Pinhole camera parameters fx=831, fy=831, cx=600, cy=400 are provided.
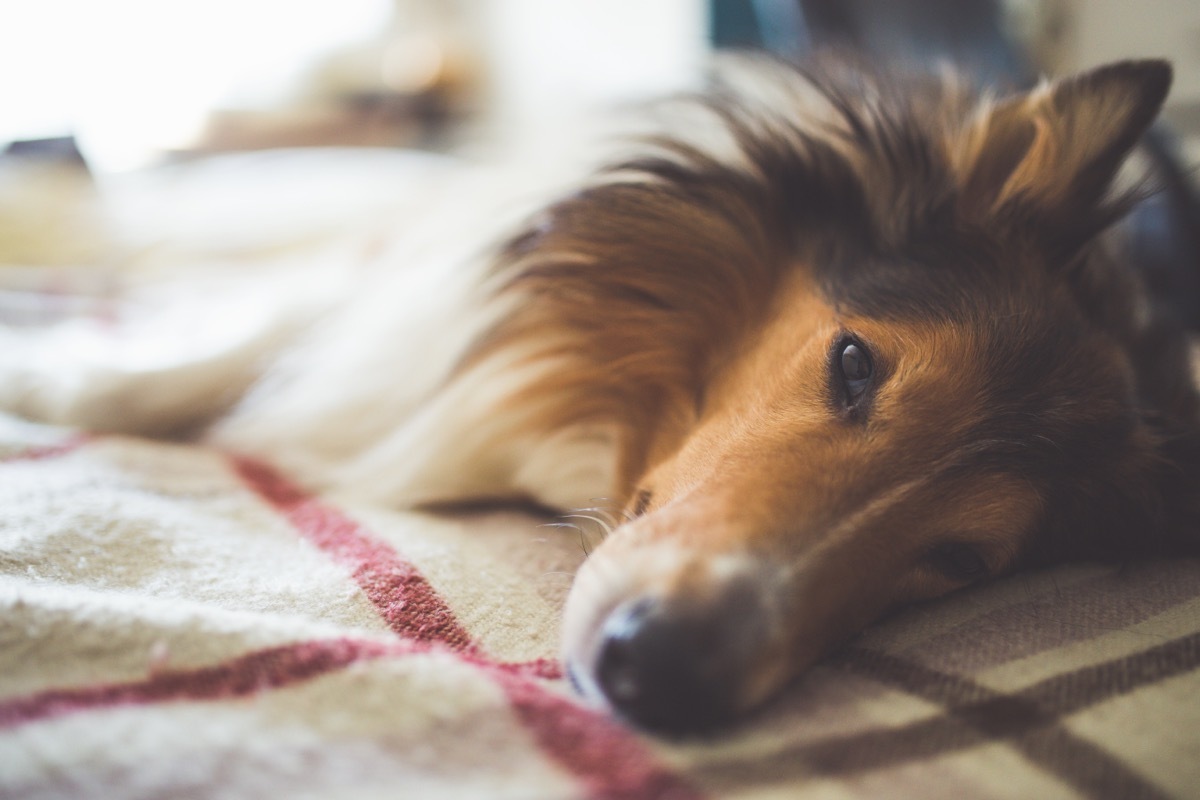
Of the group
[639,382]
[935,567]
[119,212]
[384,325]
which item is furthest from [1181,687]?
[119,212]

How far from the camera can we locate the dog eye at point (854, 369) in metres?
1.31

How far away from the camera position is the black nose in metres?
0.89

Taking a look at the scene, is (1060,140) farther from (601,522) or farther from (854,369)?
(601,522)

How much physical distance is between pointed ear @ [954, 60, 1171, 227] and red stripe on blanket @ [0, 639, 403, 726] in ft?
4.34

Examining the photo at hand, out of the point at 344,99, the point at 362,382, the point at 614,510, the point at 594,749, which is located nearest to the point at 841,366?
the point at 614,510

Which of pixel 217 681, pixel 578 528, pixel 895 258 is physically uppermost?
pixel 895 258

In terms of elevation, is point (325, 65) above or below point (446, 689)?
above

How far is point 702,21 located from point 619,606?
18.9 feet

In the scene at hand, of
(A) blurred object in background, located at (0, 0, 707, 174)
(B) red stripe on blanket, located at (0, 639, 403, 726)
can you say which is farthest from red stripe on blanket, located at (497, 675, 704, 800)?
(A) blurred object in background, located at (0, 0, 707, 174)

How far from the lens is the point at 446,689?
A: 873 millimetres

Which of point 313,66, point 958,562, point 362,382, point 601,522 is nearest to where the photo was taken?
point 958,562

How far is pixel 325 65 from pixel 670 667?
908 cm

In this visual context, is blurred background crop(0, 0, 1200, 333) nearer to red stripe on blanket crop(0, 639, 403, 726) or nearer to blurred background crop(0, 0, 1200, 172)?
blurred background crop(0, 0, 1200, 172)

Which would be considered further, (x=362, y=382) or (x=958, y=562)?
(x=362, y=382)
